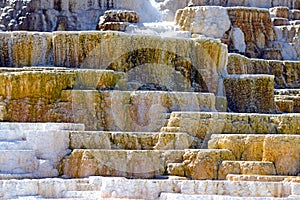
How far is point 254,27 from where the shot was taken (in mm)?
31547

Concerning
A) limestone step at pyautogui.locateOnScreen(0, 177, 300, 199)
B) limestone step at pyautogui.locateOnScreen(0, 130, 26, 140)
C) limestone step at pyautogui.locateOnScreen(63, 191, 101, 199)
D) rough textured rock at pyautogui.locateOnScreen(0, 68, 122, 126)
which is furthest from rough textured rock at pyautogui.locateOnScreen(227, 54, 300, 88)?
limestone step at pyautogui.locateOnScreen(63, 191, 101, 199)

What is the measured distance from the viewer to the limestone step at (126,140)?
52.3 ft

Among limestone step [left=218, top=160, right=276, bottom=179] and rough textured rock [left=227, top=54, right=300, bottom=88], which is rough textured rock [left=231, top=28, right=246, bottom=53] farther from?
limestone step [left=218, top=160, right=276, bottom=179]

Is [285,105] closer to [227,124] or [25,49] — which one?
[227,124]

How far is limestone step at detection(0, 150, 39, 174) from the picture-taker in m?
15.1

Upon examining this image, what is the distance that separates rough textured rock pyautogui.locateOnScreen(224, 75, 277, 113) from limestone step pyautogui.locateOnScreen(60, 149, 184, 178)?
699 centimetres

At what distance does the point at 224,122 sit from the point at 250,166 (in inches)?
90.2

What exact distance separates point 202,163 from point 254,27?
54.3ft

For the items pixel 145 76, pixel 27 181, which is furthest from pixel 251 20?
pixel 27 181

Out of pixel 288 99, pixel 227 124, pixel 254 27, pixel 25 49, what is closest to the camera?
pixel 227 124

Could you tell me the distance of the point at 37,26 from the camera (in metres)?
29.8

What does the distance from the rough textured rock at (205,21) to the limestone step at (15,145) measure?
14.4 meters

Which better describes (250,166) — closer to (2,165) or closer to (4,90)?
(2,165)

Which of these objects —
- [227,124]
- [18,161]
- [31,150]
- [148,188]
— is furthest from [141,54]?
[148,188]
